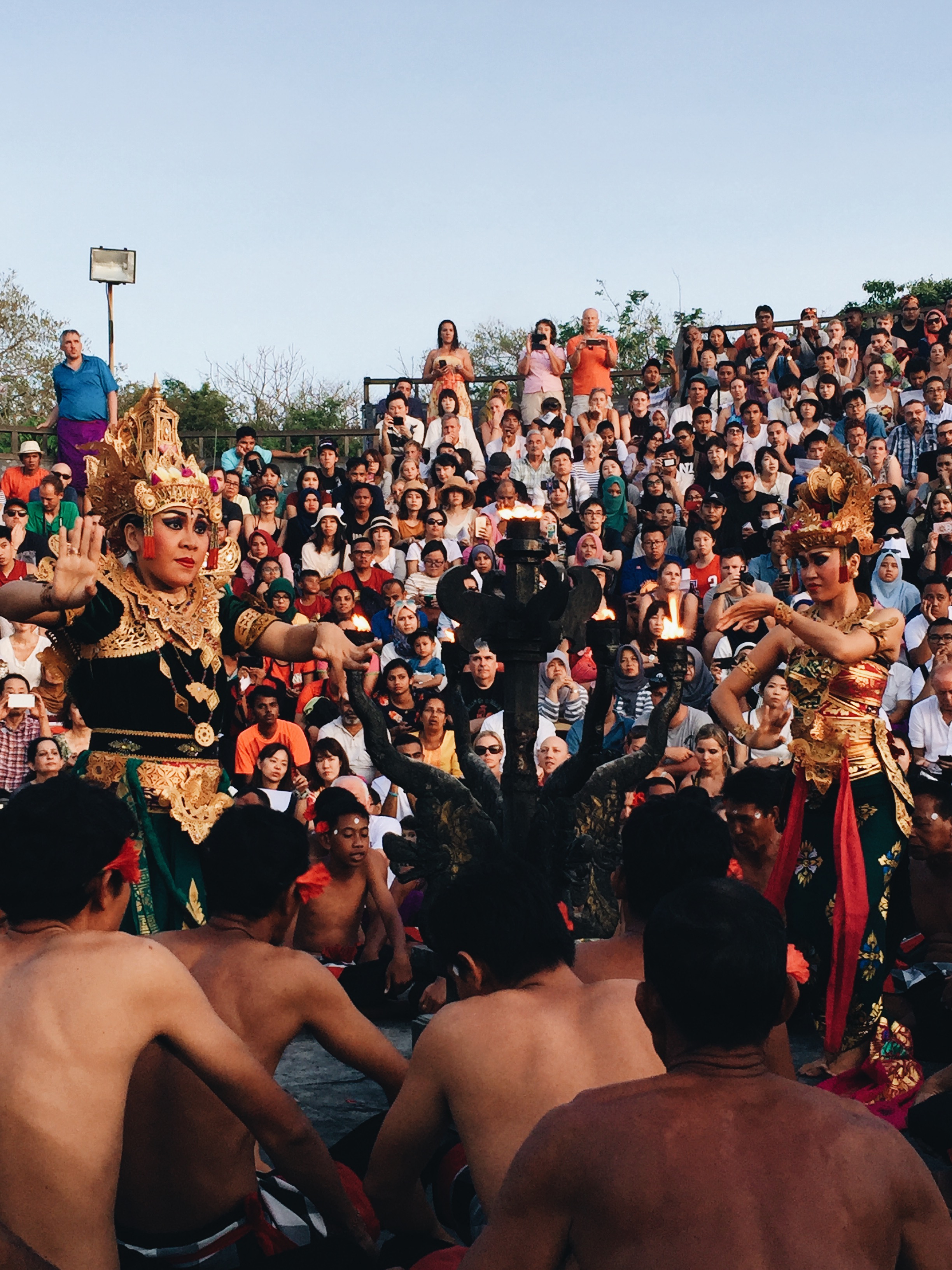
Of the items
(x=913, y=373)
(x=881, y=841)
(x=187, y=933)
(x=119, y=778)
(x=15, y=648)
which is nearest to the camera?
(x=187, y=933)

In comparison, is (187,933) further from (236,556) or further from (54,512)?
(54,512)

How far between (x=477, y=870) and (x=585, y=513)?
9.26 meters

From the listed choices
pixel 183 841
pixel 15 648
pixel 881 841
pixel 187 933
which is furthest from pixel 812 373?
pixel 187 933

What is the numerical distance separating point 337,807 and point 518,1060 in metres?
3.80

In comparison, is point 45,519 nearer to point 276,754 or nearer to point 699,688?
point 276,754

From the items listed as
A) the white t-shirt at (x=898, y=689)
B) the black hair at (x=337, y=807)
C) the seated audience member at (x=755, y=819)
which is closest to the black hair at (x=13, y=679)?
the black hair at (x=337, y=807)

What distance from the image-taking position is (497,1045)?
288 cm

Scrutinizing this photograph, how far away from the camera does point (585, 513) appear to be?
40.3 ft

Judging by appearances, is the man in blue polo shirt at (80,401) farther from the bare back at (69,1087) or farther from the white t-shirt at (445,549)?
the bare back at (69,1087)

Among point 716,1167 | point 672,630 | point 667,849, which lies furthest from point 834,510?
point 716,1167

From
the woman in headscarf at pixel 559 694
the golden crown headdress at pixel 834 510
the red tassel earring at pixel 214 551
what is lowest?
the woman in headscarf at pixel 559 694

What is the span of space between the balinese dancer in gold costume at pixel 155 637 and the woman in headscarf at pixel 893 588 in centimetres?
677

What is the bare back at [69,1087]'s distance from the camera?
267cm

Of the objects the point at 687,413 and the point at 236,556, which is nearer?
the point at 236,556
